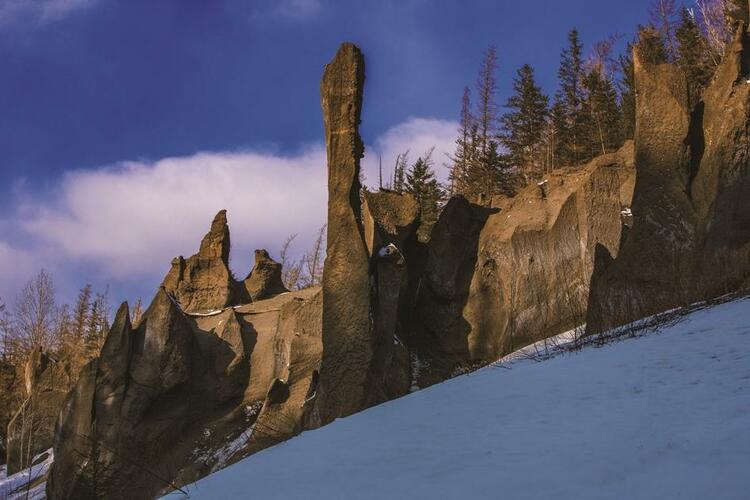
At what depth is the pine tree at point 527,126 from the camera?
40500mm

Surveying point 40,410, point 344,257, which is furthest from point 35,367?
point 344,257

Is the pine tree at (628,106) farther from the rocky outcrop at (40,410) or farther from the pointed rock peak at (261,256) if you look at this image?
the rocky outcrop at (40,410)

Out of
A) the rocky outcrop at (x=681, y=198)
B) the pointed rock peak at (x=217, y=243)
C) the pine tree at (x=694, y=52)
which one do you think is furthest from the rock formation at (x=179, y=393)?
the pine tree at (x=694, y=52)

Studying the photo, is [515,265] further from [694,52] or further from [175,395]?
[694,52]

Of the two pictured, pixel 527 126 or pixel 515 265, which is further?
pixel 527 126

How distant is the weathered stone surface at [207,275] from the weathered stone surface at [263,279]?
3.45 feet

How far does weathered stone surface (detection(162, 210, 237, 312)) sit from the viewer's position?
26.2 m

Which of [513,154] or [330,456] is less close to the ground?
[513,154]

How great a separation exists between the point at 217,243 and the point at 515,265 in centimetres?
1300

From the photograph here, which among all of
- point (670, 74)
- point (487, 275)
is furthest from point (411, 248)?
point (670, 74)

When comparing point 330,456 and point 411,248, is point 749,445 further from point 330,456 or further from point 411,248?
point 411,248

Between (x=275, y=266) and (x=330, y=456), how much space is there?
21.4 m

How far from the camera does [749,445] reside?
4.24 meters

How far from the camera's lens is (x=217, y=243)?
26906mm
